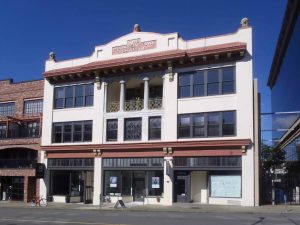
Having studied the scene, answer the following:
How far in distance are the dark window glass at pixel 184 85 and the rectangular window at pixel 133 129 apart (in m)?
4.34

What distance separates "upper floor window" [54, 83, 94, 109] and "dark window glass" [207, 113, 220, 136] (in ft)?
37.5

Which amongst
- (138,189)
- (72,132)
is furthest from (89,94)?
(138,189)

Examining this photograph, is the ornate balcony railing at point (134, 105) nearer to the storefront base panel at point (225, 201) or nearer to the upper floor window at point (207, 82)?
the upper floor window at point (207, 82)

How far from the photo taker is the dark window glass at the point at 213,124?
36.3m

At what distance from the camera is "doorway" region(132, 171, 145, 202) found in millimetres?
39500

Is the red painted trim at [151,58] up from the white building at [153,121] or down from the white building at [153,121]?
up

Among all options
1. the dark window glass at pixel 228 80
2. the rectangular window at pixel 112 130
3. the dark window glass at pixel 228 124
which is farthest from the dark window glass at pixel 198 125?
the rectangular window at pixel 112 130

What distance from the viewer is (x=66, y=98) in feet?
146

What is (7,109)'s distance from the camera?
4991 cm

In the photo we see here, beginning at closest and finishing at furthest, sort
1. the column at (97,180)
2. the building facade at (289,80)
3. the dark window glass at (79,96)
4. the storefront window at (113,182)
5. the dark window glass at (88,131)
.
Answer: the storefront window at (113,182) < the column at (97,180) < the dark window glass at (88,131) < the dark window glass at (79,96) < the building facade at (289,80)

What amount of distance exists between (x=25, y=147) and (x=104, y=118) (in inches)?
385

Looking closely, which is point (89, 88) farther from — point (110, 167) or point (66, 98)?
point (110, 167)

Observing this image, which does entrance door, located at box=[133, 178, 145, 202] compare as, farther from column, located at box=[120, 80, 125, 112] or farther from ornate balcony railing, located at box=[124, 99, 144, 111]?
column, located at box=[120, 80, 125, 112]

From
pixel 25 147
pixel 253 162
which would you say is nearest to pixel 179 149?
pixel 253 162
